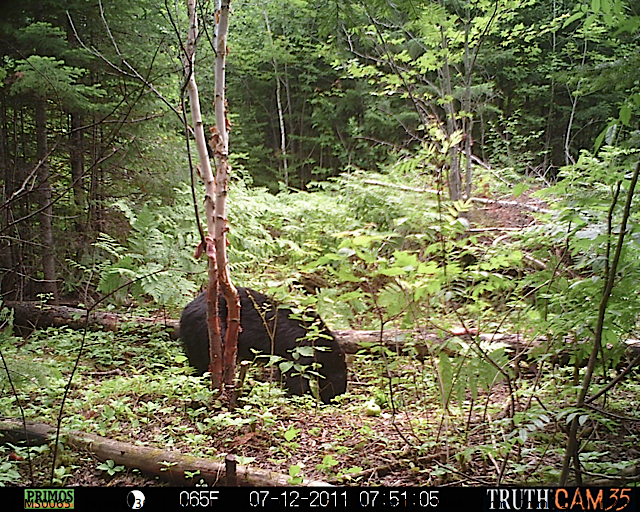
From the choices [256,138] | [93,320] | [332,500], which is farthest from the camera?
[256,138]

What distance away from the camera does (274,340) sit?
4184mm

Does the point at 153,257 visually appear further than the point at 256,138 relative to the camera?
No

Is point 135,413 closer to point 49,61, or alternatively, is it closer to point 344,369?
point 344,369

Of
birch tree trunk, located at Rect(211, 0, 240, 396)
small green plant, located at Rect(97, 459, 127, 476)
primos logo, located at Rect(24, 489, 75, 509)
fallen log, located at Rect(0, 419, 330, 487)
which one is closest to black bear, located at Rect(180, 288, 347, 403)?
birch tree trunk, located at Rect(211, 0, 240, 396)

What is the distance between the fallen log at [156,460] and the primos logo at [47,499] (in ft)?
1.41

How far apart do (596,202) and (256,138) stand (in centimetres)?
869

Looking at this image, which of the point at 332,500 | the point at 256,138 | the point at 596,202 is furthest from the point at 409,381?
the point at 256,138

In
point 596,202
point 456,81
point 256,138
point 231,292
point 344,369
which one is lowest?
point 344,369

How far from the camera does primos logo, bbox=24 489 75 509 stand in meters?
2.07

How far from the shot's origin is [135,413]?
3303mm

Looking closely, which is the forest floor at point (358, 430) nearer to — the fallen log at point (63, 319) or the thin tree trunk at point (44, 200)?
the fallen log at point (63, 319)

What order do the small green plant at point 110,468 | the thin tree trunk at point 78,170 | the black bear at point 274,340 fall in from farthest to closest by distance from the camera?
the thin tree trunk at point 78,170 → the black bear at point 274,340 → the small green plant at point 110,468

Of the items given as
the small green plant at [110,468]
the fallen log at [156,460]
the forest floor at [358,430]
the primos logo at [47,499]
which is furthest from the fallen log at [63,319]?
the primos logo at [47,499]

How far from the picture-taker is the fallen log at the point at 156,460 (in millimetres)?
2328
